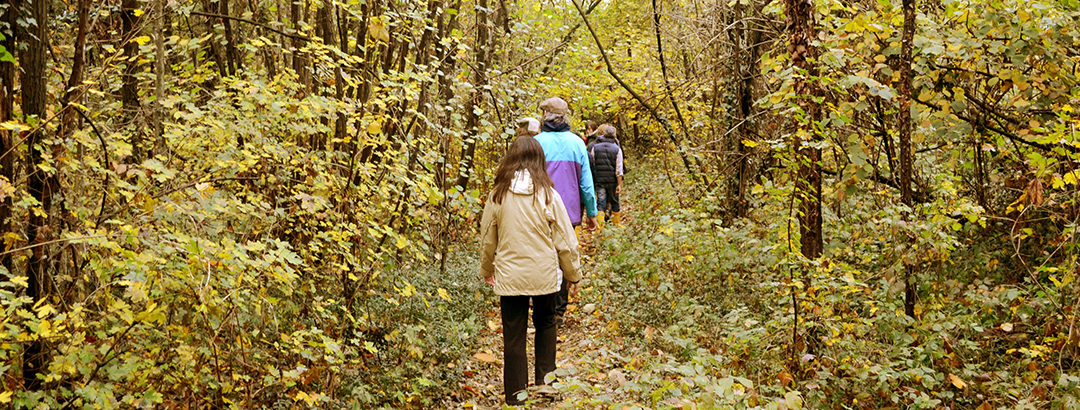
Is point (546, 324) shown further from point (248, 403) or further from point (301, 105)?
point (301, 105)

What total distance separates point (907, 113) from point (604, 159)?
786 centimetres

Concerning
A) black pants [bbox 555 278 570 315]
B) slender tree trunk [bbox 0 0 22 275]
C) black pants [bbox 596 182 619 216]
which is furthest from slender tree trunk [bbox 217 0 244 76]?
black pants [bbox 596 182 619 216]

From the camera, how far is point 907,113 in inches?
205

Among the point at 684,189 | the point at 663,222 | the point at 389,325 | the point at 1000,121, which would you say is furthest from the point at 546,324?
the point at 684,189

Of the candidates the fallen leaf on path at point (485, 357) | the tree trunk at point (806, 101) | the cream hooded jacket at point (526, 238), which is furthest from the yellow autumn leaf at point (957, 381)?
the fallen leaf on path at point (485, 357)

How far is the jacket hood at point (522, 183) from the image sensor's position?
4.91m

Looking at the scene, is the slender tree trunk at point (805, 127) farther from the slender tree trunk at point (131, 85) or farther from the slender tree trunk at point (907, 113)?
the slender tree trunk at point (131, 85)

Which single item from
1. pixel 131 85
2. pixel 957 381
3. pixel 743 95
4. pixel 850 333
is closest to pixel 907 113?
pixel 850 333

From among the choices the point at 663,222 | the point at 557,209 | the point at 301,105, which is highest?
the point at 301,105

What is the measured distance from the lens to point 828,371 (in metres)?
4.92

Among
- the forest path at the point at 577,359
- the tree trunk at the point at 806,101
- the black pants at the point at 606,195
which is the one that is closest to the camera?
the forest path at the point at 577,359

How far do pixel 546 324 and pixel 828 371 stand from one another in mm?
1946

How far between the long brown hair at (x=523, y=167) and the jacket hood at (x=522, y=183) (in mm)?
20

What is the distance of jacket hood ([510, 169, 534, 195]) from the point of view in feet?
16.1
